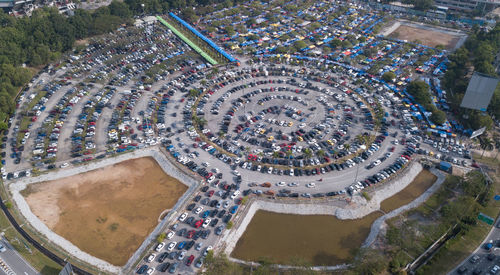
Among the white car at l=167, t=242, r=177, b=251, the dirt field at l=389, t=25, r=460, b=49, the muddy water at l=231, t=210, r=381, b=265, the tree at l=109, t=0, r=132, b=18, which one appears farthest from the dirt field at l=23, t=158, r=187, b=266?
the dirt field at l=389, t=25, r=460, b=49

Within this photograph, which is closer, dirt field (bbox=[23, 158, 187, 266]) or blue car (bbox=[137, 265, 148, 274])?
blue car (bbox=[137, 265, 148, 274])

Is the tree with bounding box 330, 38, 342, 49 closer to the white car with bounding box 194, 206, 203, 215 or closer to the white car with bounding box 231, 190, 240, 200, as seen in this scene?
the white car with bounding box 231, 190, 240, 200

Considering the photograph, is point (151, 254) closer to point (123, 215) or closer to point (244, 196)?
point (123, 215)

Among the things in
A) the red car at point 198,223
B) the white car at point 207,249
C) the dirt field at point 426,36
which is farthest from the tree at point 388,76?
the white car at point 207,249

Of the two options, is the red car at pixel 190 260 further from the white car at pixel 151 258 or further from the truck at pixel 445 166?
the truck at pixel 445 166

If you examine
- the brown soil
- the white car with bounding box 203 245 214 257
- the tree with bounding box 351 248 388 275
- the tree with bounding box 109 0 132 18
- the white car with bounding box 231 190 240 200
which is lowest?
the brown soil

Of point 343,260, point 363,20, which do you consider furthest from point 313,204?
point 363,20

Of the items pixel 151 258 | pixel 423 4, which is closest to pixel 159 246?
pixel 151 258
